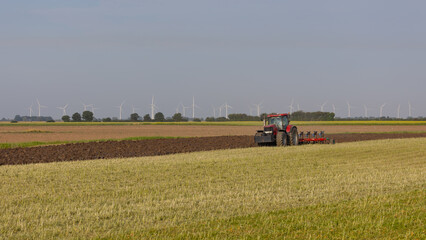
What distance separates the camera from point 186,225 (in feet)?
32.0

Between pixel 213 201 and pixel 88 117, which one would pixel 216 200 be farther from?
pixel 88 117

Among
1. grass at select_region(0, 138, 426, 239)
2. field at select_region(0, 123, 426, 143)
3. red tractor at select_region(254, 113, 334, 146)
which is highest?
red tractor at select_region(254, 113, 334, 146)

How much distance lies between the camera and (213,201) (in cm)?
1224

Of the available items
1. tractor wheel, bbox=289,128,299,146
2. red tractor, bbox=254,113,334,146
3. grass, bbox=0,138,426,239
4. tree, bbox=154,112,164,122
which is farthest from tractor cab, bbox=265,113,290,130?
tree, bbox=154,112,164,122

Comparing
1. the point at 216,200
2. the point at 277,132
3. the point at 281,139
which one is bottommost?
the point at 216,200

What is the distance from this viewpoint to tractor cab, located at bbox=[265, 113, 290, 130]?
104ft

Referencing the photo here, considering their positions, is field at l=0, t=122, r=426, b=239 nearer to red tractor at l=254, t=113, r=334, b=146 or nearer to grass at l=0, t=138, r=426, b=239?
grass at l=0, t=138, r=426, b=239

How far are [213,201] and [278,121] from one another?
20204 millimetres

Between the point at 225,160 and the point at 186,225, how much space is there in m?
13.6

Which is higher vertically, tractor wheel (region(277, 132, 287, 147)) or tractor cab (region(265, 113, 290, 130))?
tractor cab (region(265, 113, 290, 130))

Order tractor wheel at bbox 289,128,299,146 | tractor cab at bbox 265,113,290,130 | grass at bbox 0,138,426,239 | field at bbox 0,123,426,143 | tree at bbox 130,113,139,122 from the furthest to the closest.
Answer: tree at bbox 130,113,139,122
field at bbox 0,123,426,143
tractor wheel at bbox 289,128,299,146
tractor cab at bbox 265,113,290,130
grass at bbox 0,138,426,239

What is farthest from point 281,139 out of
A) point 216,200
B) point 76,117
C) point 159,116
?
point 76,117

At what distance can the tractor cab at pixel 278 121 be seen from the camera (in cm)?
3173

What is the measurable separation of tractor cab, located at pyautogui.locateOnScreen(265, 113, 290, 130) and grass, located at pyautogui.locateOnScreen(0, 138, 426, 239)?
33.6 ft
